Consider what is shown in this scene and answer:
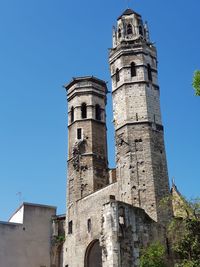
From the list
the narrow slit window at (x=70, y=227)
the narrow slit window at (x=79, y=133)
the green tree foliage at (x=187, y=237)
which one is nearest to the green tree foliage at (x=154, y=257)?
the green tree foliage at (x=187, y=237)

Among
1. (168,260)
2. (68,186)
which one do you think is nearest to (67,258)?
(68,186)

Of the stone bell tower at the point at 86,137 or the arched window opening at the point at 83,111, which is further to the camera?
the arched window opening at the point at 83,111

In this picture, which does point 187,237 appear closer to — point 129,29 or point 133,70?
point 133,70

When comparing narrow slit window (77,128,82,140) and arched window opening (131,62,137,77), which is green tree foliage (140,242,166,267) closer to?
arched window opening (131,62,137,77)

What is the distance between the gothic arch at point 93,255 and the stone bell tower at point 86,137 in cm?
381

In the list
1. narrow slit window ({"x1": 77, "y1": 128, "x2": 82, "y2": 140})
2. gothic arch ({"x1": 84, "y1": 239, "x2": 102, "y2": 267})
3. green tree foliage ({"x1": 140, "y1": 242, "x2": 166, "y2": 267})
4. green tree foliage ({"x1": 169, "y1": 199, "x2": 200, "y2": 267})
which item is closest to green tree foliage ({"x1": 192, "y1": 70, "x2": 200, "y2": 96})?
green tree foliage ({"x1": 169, "y1": 199, "x2": 200, "y2": 267})

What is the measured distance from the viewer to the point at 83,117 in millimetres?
34500

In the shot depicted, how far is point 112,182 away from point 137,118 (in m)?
5.27

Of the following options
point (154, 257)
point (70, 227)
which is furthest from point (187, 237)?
point (70, 227)

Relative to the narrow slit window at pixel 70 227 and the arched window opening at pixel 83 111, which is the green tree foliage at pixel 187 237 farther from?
the arched window opening at pixel 83 111

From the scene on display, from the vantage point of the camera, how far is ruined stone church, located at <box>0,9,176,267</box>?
952 inches

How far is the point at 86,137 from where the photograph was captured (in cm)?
3344

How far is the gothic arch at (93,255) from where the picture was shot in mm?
27495

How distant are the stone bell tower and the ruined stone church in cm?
7
